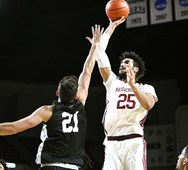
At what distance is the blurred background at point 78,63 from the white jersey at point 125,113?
21.3ft

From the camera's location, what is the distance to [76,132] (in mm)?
5023

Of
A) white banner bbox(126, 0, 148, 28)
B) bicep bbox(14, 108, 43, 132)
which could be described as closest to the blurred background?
white banner bbox(126, 0, 148, 28)

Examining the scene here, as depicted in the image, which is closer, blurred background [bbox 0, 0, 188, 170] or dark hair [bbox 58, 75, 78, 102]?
dark hair [bbox 58, 75, 78, 102]

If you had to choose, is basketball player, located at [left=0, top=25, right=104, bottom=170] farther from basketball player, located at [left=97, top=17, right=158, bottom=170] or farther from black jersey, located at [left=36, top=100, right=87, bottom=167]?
basketball player, located at [left=97, top=17, right=158, bottom=170]

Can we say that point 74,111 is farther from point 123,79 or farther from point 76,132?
point 123,79

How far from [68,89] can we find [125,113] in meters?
1.44

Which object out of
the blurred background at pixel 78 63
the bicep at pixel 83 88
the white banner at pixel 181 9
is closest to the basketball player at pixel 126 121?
→ the bicep at pixel 83 88

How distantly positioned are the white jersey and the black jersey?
128 cm

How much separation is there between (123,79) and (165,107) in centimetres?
806

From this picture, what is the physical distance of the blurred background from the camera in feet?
45.2

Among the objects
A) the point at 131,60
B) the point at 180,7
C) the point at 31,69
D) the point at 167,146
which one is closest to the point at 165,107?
the point at 167,146

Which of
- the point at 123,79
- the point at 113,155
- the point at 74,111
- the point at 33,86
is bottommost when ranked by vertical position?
the point at 113,155

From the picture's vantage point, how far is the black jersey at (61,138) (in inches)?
195

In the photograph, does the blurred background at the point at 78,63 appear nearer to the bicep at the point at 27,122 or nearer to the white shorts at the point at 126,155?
the white shorts at the point at 126,155
